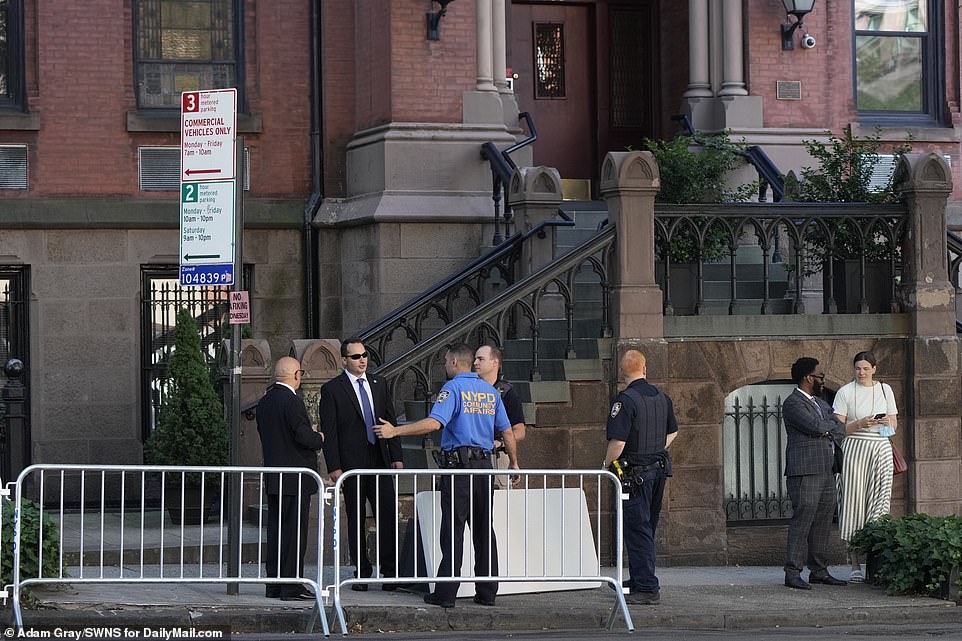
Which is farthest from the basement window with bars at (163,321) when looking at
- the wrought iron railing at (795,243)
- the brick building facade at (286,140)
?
the wrought iron railing at (795,243)

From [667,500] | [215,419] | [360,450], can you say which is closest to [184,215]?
[360,450]

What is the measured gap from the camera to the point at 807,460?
1293 centimetres

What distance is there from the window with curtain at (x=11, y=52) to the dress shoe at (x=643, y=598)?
907cm

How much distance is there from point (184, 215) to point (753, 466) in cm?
564

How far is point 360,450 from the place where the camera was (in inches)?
485

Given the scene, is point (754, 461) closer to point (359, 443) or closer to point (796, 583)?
point (796, 583)

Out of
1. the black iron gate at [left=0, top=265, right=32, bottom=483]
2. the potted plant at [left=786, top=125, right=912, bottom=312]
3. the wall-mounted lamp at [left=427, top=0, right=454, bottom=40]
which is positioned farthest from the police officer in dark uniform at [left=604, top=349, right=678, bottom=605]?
the black iron gate at [left=0, top=265, right=32, bottom=483]

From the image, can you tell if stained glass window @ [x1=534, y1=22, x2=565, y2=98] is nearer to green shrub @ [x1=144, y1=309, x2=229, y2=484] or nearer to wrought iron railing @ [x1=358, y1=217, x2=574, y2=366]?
wrought iron railing @ [x1=358, y1=217, x2=574, y2=366]

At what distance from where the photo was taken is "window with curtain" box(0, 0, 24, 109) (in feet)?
58.1

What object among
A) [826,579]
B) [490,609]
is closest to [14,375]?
[490,609]

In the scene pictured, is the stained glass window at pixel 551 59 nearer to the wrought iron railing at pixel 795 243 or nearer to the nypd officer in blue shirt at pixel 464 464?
the wrought iron railing at pixel 795 243

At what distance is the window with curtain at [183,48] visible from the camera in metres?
18.0

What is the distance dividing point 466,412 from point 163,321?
284 inches

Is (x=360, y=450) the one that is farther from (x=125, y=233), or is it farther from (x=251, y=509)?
(x=125, y=233)
